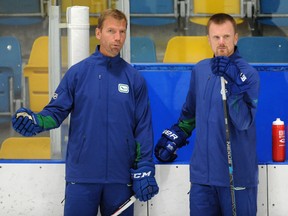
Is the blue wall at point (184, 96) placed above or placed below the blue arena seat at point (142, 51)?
below

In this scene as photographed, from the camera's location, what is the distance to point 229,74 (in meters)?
3.40

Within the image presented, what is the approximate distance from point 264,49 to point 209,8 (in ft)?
1.55

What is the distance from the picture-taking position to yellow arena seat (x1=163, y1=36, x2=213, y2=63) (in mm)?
4668

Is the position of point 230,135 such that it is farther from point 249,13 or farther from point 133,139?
point 249,13

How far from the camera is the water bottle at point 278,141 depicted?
13.2 feet

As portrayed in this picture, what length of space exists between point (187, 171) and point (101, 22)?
940mm

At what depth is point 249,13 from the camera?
17.3 ft

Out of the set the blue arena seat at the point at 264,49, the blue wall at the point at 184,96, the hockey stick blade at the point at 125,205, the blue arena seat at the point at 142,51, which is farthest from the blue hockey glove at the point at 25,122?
the blue arena seat at the point at 264,49

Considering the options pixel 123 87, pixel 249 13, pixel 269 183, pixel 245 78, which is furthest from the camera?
pixel 249 13

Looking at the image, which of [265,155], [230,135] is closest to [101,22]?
[230,135]

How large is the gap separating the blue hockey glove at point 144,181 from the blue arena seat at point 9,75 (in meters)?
1.17

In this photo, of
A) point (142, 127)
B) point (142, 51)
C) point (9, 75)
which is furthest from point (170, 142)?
point (9, 75)

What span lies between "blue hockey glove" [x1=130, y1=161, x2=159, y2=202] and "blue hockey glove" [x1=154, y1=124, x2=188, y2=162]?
178mm

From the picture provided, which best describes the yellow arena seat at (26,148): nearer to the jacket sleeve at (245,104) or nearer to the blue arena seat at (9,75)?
the blue arena seat at (9,75)
